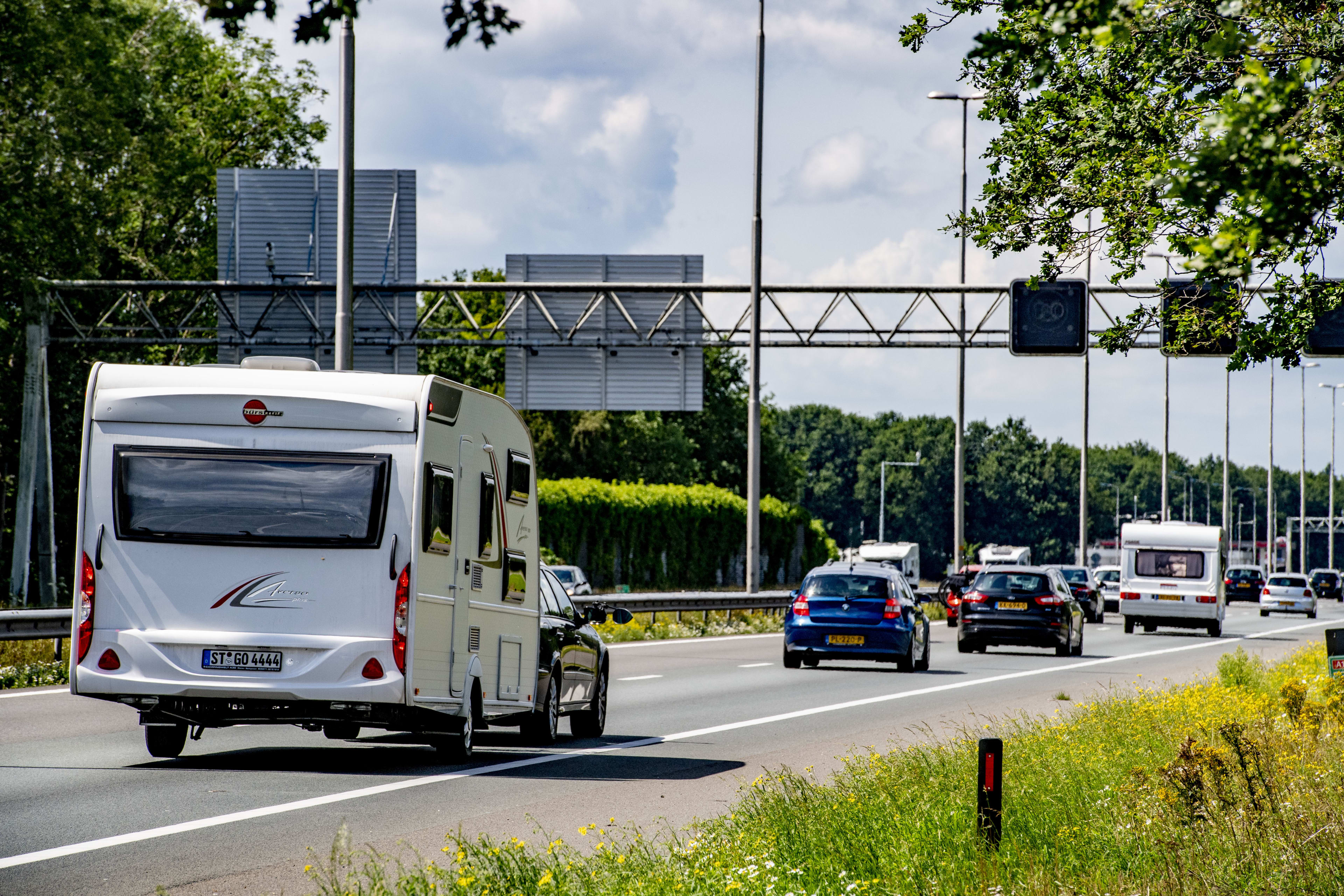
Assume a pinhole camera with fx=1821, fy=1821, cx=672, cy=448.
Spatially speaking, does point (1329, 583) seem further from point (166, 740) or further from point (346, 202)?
point (166, 740)

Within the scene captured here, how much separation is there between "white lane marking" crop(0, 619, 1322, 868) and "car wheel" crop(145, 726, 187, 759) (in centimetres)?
205

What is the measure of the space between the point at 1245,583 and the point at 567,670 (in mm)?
69595

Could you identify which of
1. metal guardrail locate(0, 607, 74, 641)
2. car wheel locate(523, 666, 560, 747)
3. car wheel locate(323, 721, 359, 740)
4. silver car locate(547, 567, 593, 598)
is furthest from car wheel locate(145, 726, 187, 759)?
silver car locate(547, 567, 593, 598)

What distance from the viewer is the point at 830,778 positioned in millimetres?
12203

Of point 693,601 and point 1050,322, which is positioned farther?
point 693,601

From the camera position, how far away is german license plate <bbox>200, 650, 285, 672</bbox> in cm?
1184

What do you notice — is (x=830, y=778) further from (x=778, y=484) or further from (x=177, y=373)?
(x=778, y=484)

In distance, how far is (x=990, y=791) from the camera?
7477 mm

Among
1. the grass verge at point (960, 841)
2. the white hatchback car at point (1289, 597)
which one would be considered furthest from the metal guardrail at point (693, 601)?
the white hatchback car at point (1289, 597)

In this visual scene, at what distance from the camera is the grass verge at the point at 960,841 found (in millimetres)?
7133

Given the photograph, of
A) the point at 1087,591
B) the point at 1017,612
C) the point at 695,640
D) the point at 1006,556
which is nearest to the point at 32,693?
the point at 695,640

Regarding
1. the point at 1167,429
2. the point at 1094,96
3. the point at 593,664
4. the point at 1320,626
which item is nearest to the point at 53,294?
the point at 593,664

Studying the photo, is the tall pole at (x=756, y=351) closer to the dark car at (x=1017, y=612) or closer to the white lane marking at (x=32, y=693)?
the dark car at (x=1017, y=612)

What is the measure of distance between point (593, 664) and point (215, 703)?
15.1 ft
